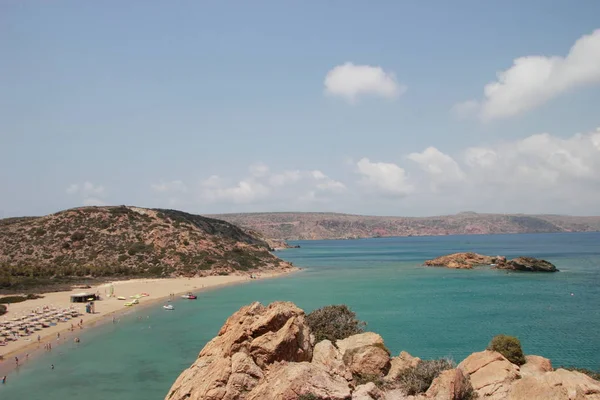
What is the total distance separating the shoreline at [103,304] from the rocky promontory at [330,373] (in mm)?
24825

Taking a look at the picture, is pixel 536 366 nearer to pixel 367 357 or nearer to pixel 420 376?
pixel 420 376

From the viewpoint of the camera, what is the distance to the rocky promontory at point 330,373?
54.2ft

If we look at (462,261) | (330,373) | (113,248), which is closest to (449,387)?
(330,373)

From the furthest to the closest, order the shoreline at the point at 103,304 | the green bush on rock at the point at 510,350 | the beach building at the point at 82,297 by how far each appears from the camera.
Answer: the beach building at the point at 82,297
the shoreline at the point at 103,304
the green bush on rock at the point at 510,350

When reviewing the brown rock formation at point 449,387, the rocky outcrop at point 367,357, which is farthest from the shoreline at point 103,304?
the brown rock formation at point 449,387

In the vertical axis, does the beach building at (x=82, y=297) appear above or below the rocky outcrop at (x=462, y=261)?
above

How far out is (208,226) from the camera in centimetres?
15275

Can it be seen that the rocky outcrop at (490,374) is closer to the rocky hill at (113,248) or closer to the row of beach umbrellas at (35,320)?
Result: the row of beach umbrellas at (35,320)

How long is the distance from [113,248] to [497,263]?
92.4 metres

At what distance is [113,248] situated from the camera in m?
106

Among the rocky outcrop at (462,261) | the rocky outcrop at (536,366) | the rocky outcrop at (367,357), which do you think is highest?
the rocky outcrop at (367,357)

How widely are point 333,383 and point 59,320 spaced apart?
47.6 metres

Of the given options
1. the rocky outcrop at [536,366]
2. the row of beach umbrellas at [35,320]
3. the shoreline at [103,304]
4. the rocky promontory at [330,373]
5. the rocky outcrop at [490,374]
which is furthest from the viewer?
the row of beach umbrellas at [35,320]

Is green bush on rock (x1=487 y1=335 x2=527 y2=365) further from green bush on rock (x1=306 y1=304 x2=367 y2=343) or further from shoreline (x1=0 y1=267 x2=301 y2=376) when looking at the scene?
shoreline (x1=0 y1=267 x2=301 y2=376)
